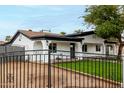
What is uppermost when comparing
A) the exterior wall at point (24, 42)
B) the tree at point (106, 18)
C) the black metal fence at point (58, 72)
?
the tree at point (106, 18)

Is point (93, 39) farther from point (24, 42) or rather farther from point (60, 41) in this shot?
point (24, 42)

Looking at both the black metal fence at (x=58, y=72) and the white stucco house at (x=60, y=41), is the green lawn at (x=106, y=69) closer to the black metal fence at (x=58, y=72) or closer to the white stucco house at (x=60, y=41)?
the black metal fence at (x=58, y=72)

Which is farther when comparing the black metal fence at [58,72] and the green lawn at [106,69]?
the green lawn at [106,69]

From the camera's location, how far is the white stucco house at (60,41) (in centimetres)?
1850

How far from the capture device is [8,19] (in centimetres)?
1931

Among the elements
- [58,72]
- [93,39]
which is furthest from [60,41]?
[58,72]

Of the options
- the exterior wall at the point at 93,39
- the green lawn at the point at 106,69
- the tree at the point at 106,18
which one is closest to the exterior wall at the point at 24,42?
the exterior wall at the point at 93,39

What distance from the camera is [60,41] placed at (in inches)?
759

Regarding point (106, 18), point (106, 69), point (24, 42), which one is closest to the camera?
point (106, 69)

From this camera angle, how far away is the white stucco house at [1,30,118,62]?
728 inches

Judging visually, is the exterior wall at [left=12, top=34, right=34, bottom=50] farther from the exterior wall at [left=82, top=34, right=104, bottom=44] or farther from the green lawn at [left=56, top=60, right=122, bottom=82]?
the green lawn at [left=56, top=60, right=122, bottom=82]
